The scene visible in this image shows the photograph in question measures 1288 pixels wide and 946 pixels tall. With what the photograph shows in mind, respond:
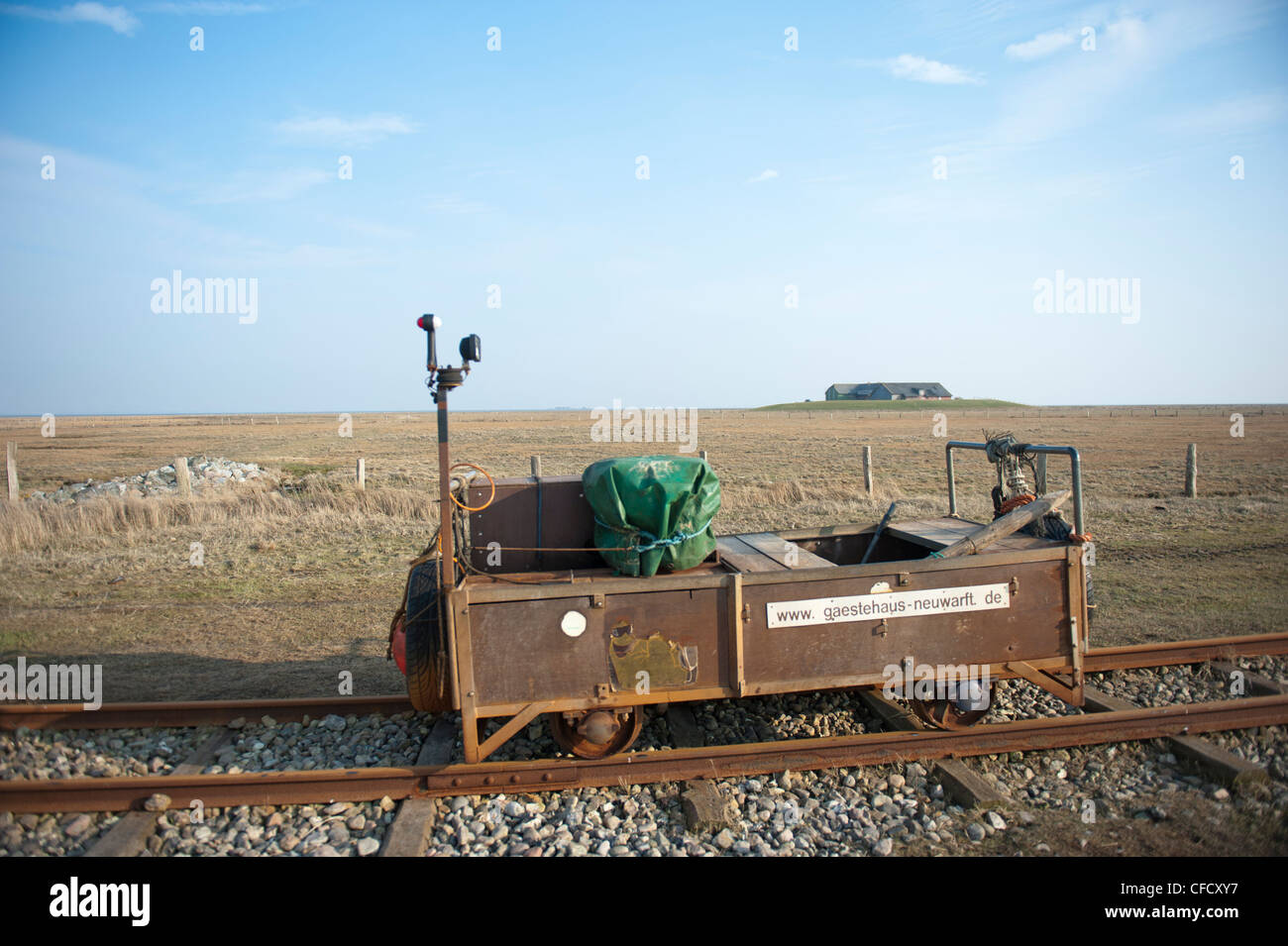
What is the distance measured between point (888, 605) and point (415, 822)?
3.26 metres

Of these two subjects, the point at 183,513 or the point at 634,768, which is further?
the point at 183,513

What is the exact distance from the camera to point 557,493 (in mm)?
5398

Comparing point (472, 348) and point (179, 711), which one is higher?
point (472, 348)

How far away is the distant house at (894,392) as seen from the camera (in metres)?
125

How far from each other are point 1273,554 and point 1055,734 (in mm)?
8404

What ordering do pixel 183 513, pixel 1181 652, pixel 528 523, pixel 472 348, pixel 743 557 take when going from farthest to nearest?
pixel 183 513
pixel 1181 652
pixel 743 557
pixel 528 523
pixel 472 348

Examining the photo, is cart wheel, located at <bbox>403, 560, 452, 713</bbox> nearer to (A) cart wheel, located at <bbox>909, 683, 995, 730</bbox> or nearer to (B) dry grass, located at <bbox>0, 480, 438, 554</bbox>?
(A) cart wheel, located at <bbox>909, 683, 995, 730</bbox>

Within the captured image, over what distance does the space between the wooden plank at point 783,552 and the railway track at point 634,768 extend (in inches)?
47.9

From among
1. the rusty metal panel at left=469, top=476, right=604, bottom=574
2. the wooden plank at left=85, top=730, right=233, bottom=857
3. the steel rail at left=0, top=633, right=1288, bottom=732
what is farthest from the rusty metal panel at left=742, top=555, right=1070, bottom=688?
the wooden plank at left=85, top=730, right=233, bottom=857

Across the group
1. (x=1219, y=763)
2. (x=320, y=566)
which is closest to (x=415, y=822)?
(x=1219, y=763)

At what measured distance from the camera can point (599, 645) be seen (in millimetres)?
4602

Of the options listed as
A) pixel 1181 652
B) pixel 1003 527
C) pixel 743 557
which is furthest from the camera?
pixel 1181 652

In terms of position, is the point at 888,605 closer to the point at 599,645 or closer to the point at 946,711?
the point at 946,711

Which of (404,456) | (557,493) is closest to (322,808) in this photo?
(557,493)
